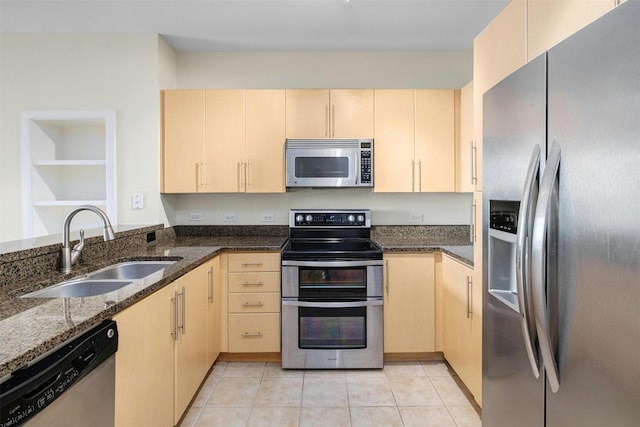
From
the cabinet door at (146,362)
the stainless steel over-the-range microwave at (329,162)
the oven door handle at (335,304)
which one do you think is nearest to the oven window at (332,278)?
the oven door handle at (335,304)

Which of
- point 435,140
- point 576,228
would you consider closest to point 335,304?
point 435,140

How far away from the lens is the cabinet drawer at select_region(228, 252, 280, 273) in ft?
8.76

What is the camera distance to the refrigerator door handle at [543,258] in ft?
3.33

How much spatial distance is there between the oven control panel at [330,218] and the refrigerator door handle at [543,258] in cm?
208

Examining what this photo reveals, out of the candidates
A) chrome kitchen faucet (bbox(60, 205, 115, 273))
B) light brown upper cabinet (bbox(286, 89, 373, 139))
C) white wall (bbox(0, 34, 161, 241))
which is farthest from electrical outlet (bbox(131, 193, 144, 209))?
light brown upper cabinet (bbox(286, 89, 373, 139))

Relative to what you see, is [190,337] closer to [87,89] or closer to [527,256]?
[527,256]

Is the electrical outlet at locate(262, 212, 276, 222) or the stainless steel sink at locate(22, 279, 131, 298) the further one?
the electrical outlet at locate(262, 212, 276, 222)

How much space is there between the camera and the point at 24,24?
275 cm

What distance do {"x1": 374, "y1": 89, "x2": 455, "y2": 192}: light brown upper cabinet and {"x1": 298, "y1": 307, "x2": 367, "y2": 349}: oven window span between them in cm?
106

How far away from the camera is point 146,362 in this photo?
4.79ft

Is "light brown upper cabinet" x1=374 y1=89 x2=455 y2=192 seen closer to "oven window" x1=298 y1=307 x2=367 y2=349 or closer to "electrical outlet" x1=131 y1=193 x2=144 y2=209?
"oven window" x1=298 y1=307 x2=367 y2=349

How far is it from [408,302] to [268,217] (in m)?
1.44

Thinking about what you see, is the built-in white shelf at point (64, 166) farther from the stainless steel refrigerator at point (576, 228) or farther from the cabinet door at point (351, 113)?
the stainless steel refrigerator at point (576, 228)

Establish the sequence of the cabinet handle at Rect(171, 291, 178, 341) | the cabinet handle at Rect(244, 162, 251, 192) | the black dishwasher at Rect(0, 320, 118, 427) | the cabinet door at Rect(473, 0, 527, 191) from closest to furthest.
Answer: the black dishwasher at Rect(0, 320, 118, 427) < the cabinet door at Rect(473, 0, 527, 191) < the cabinet handle at Rect(171, 291, 178, 341) < the cabinet handle at Rect(244, 162, 251, 192)
